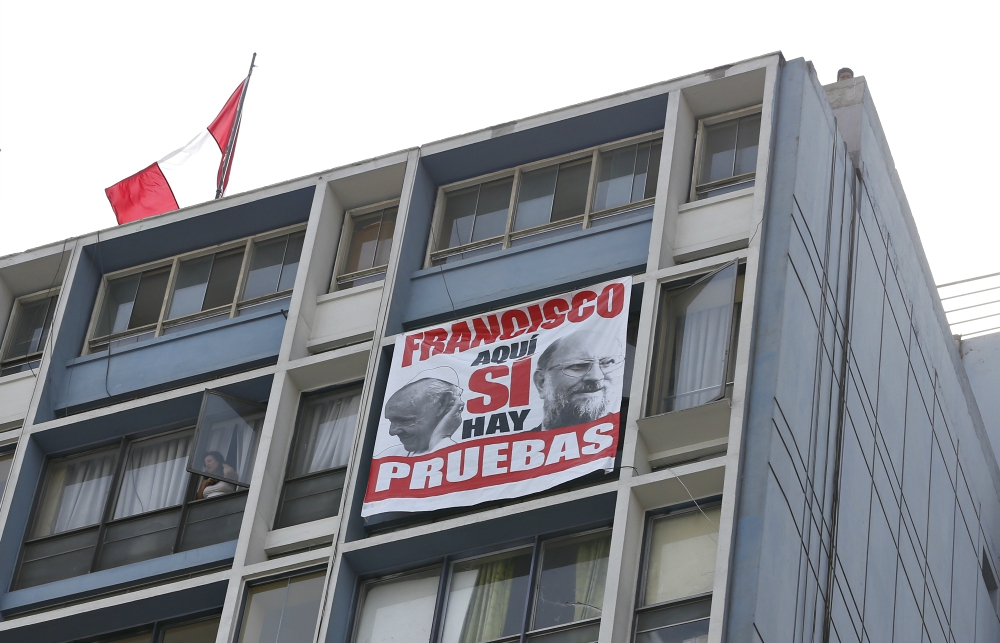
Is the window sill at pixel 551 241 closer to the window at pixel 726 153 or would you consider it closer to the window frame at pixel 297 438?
the window at pixel 726 153

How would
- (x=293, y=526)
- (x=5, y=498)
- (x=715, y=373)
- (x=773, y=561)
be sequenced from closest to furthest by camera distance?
(x=773, y=561) → (x=715, y=373) → (x=293, y=526) → (x=5, y=498)

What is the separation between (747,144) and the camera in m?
28.7

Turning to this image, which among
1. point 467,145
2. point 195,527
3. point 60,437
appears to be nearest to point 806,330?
point 467,145

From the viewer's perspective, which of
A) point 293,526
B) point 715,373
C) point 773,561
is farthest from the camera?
point 293,526

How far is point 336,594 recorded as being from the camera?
83.6 ft

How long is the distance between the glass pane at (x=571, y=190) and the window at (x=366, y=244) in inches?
125

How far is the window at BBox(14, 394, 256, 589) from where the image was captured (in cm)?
2848

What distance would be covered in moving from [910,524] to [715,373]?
714 centimetres

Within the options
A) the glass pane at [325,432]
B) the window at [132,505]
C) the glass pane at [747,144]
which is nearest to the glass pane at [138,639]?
the window at [132,505]

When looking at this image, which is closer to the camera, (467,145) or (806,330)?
(806,330)

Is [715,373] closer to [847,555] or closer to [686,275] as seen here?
[686,275]

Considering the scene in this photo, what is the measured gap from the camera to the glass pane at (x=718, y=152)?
2850 cm

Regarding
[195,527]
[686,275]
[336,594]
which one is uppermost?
[686,275]

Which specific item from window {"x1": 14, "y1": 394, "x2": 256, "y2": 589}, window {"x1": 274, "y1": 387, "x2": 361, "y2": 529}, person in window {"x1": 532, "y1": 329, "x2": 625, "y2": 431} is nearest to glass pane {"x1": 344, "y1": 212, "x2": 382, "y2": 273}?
window {"x1": 274, "y1": 387, "x2": 361, "y2": 529}
